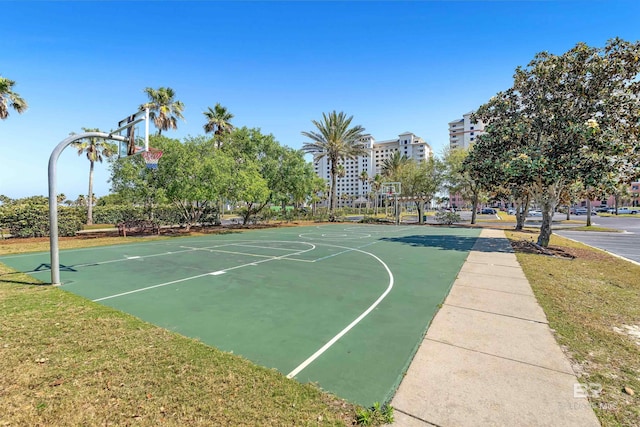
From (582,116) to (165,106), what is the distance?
105ft

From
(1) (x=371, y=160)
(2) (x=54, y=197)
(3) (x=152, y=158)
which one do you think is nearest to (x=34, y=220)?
A: (2) (x=54, y=197)

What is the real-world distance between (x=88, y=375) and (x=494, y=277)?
9872 mm

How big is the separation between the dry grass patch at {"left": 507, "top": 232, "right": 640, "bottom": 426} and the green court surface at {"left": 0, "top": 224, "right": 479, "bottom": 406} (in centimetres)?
215

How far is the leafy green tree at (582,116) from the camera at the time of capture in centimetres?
1291

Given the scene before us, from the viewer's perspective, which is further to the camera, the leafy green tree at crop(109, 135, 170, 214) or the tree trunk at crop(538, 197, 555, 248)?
the leafy green tree at crop(109, 135, 170, 214)

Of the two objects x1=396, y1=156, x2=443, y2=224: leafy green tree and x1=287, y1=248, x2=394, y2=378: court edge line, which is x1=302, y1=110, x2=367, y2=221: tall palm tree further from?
x1=287, y1=248, x2=394, y2=378: court edge line

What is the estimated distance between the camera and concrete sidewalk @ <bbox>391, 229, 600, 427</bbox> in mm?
3037

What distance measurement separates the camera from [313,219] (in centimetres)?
4056

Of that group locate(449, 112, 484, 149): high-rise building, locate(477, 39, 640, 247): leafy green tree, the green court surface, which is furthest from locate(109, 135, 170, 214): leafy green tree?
locate(449, 112, 484, 149): high-rise building

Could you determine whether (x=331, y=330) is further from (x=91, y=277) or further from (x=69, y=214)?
(x=69, y=214)

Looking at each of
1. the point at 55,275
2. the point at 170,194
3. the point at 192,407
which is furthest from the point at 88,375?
the point at 170,194

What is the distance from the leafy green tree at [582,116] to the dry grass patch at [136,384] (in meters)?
14.7

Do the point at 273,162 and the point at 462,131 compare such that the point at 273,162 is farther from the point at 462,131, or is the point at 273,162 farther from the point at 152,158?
the point at 462,131

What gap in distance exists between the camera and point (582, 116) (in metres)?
13.8
